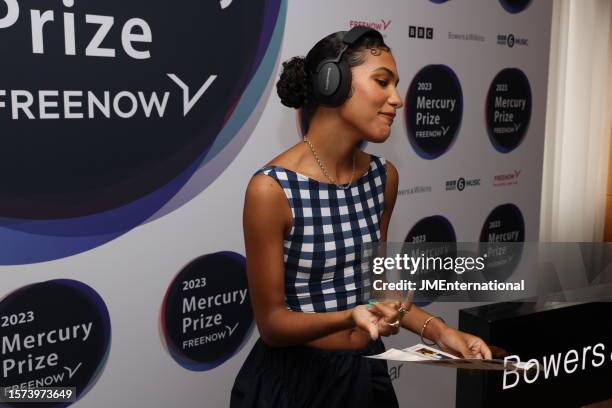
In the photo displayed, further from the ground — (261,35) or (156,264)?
(261,35)

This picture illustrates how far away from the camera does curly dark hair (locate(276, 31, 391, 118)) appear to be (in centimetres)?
148

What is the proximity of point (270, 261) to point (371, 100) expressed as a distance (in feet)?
1.40

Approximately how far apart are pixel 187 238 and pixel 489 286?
812 mm

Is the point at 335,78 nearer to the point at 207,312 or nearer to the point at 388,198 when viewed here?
the point at 388,198

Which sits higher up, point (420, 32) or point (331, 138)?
point (420, 32)

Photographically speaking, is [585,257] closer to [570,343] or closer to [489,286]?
[489,286]

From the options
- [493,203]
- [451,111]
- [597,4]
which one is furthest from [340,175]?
[597,4]

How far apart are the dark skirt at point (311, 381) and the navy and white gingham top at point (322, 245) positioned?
11cm

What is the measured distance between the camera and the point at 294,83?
1.52 meters

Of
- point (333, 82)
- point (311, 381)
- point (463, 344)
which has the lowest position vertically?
point (311, 381)

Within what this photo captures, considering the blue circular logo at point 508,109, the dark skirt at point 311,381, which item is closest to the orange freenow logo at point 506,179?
the blue circular logo at point 508,109

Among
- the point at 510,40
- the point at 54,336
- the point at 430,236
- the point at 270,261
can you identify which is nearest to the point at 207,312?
the point at 54,336

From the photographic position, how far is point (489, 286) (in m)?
1.44

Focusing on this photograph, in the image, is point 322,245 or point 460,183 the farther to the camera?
point 460,183
